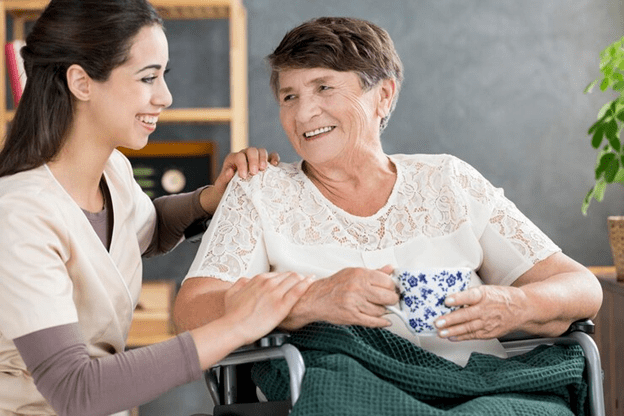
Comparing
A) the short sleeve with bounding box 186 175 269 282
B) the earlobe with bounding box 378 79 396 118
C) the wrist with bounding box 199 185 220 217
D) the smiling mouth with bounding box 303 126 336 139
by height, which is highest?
the earlobe with bounding box 378 79 396 118

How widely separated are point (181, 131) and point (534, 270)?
1991mm

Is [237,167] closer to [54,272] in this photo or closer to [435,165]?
[435,165]

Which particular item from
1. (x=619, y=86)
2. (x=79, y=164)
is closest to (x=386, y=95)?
(x=79, y=164)

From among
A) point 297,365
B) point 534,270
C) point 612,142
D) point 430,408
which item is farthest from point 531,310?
point 612,142

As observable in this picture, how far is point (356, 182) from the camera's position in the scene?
1.91m

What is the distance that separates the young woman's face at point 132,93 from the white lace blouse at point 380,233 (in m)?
0.29

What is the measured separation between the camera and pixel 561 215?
3361mm

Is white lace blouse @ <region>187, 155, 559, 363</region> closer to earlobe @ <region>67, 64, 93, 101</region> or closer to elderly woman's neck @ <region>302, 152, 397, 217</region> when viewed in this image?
elderly woman's neck @ <region>302, 152, 397, 217</region>

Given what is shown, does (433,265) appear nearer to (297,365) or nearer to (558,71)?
(297,365)

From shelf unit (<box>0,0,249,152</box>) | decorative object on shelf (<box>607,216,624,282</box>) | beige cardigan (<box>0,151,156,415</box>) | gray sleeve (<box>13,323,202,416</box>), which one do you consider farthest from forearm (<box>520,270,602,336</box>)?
shelf unit (<box>0,0,249,152</box>)

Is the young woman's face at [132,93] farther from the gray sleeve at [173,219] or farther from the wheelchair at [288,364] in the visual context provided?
the wheelchair at [288,364]

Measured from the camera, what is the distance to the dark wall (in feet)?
10.9

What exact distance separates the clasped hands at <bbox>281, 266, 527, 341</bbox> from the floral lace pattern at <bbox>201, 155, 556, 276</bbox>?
0.86 ft

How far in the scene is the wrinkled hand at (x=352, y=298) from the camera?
4.66 ft
